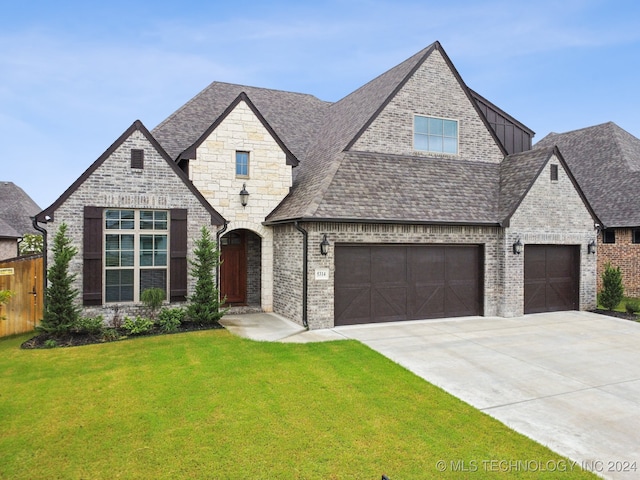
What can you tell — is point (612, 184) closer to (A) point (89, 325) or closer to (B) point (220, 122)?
(B) point (220, 122)

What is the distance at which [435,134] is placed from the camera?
582 inches

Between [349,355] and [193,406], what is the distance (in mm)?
3666

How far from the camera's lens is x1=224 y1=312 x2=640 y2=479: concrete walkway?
18.0 feet

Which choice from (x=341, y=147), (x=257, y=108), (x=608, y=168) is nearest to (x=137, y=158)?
(x=341, y=147)

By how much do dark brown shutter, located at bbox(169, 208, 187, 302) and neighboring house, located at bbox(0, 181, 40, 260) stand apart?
1576 centimetres

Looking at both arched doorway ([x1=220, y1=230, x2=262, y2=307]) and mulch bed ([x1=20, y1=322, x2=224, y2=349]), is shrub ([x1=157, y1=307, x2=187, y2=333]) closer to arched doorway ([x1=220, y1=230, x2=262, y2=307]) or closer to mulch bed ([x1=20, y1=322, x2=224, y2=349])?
mulch bed ([x1=20, y1=322, x2=224, y2=349])

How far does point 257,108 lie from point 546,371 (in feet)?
45.5

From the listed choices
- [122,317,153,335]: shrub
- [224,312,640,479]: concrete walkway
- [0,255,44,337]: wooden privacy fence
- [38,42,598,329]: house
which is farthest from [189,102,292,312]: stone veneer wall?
[0,255,44,337]: wooden privacy fence

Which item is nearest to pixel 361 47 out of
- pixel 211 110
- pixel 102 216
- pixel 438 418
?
pixel 211 110

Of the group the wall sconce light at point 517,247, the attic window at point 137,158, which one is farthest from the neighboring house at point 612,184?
the attic window at point 137,158

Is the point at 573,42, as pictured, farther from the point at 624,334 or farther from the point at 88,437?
the point at 88,437

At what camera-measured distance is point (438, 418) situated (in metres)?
5.93

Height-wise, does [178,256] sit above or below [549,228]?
below

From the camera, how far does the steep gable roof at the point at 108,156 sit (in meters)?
11.0
